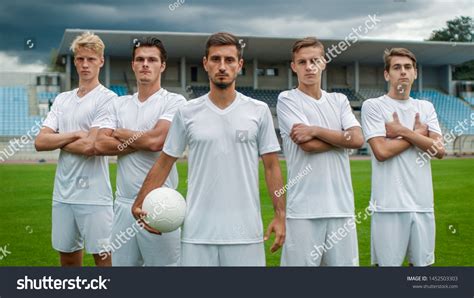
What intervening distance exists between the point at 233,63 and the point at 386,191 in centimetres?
192

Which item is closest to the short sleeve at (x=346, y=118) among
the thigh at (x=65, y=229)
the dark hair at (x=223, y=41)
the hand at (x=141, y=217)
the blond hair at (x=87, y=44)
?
the dark hair at (x=223, y=41)

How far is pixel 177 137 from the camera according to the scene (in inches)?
164

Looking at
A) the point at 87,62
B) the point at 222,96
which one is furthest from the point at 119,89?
the point at 222,96

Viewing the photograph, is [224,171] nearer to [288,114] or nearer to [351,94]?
[288,114]

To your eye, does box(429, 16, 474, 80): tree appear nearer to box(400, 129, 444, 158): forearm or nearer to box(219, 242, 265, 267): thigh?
box(400, 129, 444, 158): forearm

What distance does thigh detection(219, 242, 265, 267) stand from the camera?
13.1 feet

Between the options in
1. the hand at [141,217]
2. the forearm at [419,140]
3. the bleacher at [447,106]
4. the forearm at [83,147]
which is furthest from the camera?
the bleacher at [447,106]

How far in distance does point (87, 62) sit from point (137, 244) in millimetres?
1873

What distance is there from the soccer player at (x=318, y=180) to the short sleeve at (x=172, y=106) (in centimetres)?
98

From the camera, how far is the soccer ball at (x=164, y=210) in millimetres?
4082

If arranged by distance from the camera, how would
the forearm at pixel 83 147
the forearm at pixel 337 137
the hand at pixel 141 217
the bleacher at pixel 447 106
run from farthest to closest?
the bleacher at pixel 447 106, the forearm at pixel 83 147, the forearm at pixel 337 137, the hand at pixel 141 217

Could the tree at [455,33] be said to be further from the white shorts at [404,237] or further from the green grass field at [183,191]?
the white shorts at [404,237]

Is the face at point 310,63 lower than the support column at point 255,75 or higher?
lower

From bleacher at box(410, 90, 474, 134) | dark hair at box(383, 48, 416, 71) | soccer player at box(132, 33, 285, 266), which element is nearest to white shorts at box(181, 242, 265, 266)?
soccer player at box(132, 33, 285, 266)
